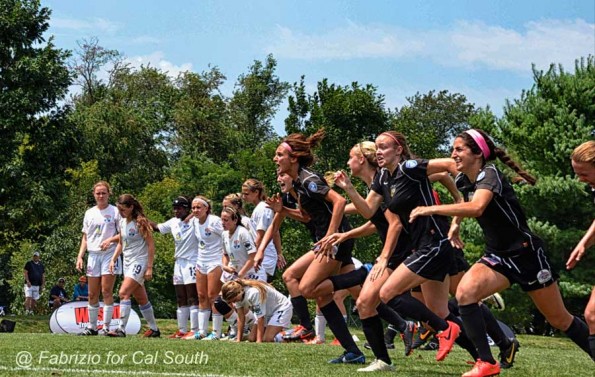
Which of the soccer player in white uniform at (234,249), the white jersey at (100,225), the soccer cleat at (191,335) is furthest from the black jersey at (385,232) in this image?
the soccer cleat at (191,335)

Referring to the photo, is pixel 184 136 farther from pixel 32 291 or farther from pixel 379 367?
pixel 379 367

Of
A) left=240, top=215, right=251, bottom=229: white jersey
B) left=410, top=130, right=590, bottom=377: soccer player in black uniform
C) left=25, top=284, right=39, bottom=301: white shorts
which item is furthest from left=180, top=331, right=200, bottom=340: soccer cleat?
left=25, top=284, right=39, bottom=301: white shorts

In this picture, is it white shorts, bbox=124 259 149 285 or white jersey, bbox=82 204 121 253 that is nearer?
white shorts, bbox=124 259 149 285

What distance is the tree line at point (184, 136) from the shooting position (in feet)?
108

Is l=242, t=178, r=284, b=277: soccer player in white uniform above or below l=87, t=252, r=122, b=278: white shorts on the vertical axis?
above

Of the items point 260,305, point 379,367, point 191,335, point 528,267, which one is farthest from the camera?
point 191,335

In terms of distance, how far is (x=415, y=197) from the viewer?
826cm

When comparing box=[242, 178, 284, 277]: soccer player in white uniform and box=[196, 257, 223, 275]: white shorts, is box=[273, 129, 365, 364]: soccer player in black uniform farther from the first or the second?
box=[196, 257, 223, 275]: white shorts

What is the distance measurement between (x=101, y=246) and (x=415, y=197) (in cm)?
767

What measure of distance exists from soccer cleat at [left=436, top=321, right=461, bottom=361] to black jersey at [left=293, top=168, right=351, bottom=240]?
1786mm

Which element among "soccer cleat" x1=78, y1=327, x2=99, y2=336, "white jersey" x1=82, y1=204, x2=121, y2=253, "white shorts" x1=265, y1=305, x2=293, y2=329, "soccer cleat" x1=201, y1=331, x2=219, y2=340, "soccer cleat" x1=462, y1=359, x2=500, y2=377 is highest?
"white jersey" x1=82, y1=204, x2=121, y2=253

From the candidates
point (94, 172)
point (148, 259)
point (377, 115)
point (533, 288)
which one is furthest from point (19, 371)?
point (94, 172)

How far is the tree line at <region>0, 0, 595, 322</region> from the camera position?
33031 mm

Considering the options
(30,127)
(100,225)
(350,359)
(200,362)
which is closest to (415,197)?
(350,359)
